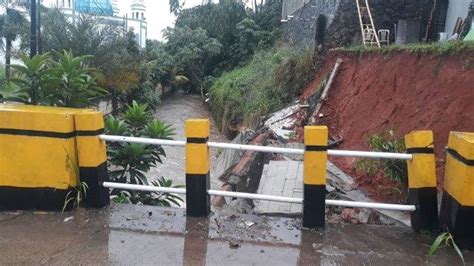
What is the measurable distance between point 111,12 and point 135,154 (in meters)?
40.3

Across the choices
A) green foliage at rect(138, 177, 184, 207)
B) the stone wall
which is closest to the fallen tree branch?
the stone wall

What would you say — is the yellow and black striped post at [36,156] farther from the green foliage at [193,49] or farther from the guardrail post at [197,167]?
the green foliage at [193,49]

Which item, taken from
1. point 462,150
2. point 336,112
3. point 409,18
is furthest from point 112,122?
point 409,18

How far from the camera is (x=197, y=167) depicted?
13.8 feet

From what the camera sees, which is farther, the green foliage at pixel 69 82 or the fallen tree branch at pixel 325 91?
the fallen tree branch at pixel 325 91

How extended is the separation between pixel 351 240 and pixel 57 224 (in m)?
2.73

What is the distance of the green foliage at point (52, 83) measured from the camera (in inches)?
181

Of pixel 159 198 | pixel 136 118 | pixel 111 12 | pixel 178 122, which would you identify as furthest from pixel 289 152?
pixel 111 12

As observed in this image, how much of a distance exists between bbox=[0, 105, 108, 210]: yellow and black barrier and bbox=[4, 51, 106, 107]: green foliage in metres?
0.44

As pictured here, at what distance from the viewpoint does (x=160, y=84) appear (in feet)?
113

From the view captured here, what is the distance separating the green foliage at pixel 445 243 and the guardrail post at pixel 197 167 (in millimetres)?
2095

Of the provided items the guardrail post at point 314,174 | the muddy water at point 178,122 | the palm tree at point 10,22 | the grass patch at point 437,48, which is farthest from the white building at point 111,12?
the guardrail post at point 314,174

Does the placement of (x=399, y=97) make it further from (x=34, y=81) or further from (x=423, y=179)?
(x=34, y=81)

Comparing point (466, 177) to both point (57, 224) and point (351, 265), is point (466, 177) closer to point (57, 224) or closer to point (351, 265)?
point (351, 265)
